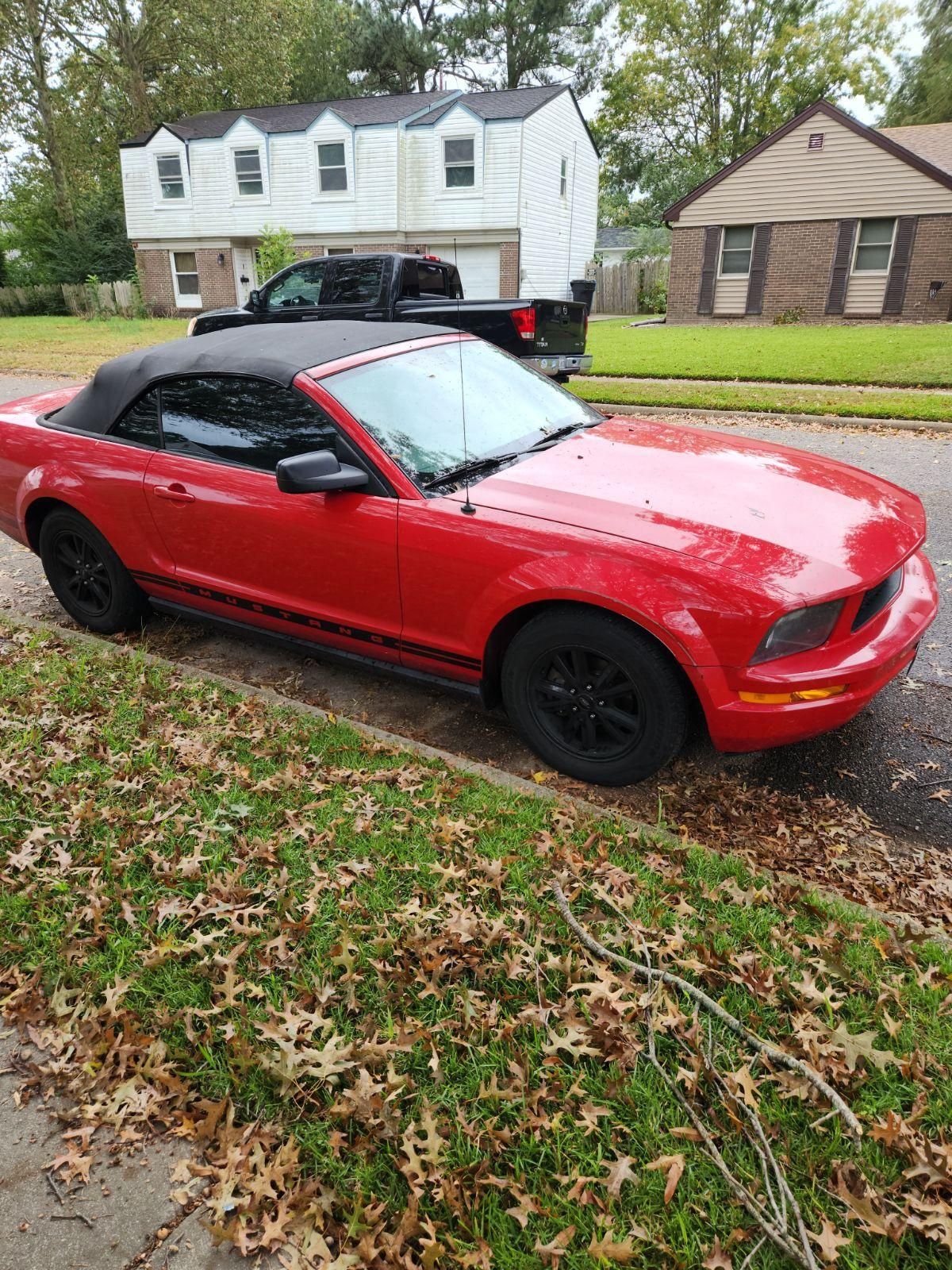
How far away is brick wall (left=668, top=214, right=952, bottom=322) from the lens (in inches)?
866

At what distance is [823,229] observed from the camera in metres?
23.2

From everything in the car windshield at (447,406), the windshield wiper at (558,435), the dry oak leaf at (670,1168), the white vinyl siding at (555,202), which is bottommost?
the dry oak leaf at (670,1168)

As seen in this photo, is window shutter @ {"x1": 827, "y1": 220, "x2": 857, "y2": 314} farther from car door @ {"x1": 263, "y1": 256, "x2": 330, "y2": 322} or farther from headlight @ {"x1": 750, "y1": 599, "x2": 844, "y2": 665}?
headlight @ {"x1": 750, "y1": 599, "x2": 844, "y2": 665}

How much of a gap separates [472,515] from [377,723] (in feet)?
3.84

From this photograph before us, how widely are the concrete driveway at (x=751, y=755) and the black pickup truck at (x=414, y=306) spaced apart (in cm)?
577

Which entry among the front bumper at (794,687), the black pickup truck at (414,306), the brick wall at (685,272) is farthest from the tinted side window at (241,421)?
the brick wall at (685,272)

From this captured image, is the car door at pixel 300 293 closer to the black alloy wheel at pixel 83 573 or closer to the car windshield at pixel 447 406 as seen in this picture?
the black alloy wheel at pixel 83 573

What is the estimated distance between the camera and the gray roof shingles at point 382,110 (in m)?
25.7

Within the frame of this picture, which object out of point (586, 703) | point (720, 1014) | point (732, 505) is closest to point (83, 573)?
point (586, 703)

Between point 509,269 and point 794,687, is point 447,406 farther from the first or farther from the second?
point 509,269

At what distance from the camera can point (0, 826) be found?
10.3ft

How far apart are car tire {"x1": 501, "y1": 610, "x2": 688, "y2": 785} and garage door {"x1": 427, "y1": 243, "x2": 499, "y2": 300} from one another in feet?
84.6

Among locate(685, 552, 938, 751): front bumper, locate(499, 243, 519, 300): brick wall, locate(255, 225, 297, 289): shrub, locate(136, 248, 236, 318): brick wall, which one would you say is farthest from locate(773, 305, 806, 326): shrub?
locate(685, 552, 938, 751): front bumper

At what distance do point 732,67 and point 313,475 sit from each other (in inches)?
1794
